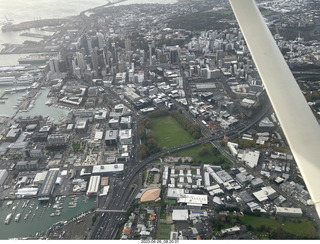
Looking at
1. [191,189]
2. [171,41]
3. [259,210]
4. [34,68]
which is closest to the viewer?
[259,210]

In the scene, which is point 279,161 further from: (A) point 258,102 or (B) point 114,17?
(B) point 114,17

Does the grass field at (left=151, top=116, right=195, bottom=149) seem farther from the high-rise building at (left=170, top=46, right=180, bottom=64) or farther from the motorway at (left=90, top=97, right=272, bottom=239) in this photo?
the high-rise building at (left=170, top=46, right=180, bottom=64)

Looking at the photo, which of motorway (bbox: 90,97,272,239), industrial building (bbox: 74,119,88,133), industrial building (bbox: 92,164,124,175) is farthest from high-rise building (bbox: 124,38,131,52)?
industrial building (bbox: 92,164,124,175)

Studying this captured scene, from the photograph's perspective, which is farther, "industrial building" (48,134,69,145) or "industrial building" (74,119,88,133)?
"industrial building" (74,119,88,133)

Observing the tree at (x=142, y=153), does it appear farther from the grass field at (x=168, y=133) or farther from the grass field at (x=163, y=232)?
the grass field at (x=163, y=232)

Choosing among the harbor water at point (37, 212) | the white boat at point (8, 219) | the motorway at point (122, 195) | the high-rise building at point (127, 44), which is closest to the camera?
the motorway at point (122, 195)

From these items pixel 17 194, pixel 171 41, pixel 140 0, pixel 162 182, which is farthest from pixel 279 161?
pixel 140 0

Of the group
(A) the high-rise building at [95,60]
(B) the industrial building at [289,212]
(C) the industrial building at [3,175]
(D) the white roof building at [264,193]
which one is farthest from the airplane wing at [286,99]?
(A) the high-rise building at [95,60]
